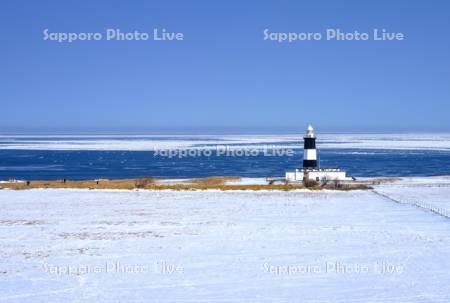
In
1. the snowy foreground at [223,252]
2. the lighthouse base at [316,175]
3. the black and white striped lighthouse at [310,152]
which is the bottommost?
the snowy foreground at [223,252]

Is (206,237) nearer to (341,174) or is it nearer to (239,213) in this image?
(239,213)

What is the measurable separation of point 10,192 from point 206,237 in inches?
584

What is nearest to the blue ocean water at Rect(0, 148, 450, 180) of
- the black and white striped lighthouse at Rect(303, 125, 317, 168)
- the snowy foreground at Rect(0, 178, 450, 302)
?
the black and white striped lighthouse at Rect(303, 125, 317, 168)

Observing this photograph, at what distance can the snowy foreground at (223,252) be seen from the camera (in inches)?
411

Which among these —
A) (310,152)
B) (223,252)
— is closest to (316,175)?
(310,152)

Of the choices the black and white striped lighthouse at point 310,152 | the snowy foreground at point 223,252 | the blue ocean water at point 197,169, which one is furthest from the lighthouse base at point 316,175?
the snowy foreground at point 223,252

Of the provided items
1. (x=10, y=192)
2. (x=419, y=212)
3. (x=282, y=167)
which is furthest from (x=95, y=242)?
(x=282, y=167)

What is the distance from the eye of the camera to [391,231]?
53.5 feet

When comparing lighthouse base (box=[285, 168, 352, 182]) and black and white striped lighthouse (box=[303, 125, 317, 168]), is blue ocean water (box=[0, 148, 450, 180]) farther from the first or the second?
lighthouse base (box=[285, 168, 352, 182])

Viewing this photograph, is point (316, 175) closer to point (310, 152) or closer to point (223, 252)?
point (310, 152)

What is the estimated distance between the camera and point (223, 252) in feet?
44.6

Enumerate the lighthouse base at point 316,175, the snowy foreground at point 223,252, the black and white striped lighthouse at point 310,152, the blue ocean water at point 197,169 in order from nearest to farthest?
the snowy foreground at point 223,252 < the lighthouse base at point 316,175 < the black and white striped lighthouse at point 310,152 < the blue ocean water at point 197,169

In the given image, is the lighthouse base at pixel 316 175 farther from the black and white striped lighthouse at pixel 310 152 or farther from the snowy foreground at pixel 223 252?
the snowy foreground at pixel 223 252

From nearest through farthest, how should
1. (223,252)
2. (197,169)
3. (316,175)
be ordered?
(223,252), (316,175), (197,169)
